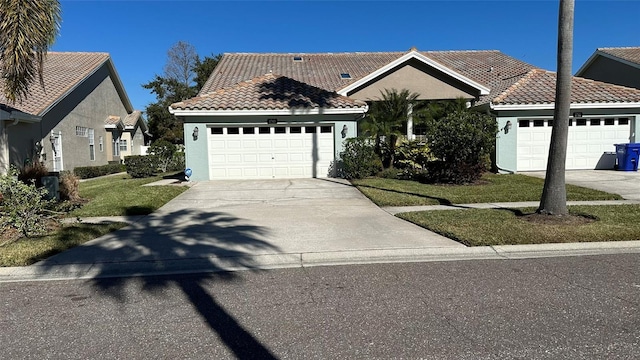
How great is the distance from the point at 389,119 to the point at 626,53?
1761 centimetres

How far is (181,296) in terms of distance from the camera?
482 centimetres

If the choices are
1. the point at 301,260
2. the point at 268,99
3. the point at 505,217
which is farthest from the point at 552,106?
the point at 301,260

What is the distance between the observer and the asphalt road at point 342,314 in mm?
3537

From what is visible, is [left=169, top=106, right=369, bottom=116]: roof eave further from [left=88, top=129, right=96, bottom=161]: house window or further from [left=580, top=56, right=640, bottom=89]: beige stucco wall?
[left=580, top=56, right=640, bottom=89]: beige stucco wall

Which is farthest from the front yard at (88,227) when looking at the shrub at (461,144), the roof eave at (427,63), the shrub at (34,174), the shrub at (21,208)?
the roof eave at (427,63)

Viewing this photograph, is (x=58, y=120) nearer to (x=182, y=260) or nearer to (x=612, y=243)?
(x=182, y=260)

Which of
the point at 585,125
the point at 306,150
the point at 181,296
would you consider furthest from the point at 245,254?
the point at 585,125

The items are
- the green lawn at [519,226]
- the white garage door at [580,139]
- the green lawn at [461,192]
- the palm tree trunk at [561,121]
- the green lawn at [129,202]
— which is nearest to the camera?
the green lawn at [519,226]

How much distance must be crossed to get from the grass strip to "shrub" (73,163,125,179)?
1550 cm

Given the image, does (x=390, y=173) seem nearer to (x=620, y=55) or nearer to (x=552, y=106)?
(x=552, y=106)

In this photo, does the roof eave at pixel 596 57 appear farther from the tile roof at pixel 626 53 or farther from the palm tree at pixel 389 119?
the palm tree at pixel 389 119

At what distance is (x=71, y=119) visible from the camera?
22328mm

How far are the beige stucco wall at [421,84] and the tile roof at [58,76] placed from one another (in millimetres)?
13618

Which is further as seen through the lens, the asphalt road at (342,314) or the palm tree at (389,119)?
the palm tree at (389,119)
